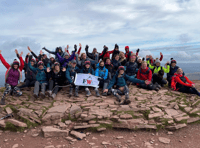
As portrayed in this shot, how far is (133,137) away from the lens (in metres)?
6.04

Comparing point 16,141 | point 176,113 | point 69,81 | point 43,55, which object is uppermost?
point 43,55

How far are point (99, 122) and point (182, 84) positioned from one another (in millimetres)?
7757

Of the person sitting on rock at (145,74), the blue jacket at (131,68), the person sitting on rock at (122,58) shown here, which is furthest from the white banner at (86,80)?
the person sitting on rock at (145,74)

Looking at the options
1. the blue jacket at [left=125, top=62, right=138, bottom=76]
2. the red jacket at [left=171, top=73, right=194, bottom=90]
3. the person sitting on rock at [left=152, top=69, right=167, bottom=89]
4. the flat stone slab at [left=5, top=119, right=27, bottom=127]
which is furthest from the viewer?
the person sitting on rock at [left=152, top=69, right=167, bottom=89]

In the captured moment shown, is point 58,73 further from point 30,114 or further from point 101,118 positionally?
point 101,118

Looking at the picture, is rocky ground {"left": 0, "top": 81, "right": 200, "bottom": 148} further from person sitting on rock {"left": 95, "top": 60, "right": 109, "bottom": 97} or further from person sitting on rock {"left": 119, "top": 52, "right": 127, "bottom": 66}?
person sitting on rock {"left": 119, "top": 52, "right": 127, "bottom": 66}

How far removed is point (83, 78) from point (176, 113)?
6.43 meters

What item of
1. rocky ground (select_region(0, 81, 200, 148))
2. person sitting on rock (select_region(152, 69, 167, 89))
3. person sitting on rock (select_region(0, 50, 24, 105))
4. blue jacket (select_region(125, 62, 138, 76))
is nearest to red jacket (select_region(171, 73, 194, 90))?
person sitting on rock (select_region(152, 69, 167, 89))

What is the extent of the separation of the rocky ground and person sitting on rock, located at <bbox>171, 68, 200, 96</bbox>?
1173 mm

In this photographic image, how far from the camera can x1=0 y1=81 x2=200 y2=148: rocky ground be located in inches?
229

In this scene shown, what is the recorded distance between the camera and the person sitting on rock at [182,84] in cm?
1024

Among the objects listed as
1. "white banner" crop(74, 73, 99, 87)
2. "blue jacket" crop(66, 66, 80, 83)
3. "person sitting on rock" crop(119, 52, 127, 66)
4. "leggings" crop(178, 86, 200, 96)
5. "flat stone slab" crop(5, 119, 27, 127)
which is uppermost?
"person sitting on rock" crop(119, 52, 127, 66)

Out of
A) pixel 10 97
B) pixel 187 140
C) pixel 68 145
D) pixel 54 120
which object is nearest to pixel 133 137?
pixel 187 140

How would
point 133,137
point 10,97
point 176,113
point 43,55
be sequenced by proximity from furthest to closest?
point 43,55 < point 10,97 < point 176,113 < point 133,137
